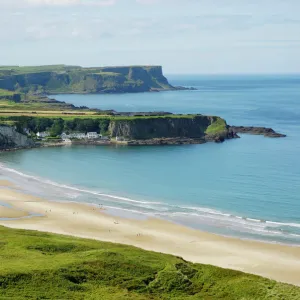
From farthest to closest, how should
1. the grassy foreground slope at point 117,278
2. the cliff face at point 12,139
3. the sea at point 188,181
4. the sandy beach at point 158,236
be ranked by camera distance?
the cliff face at point 12,139 < the sea at point 188,181 < the sandy beach at point 158,236 < the grassy foreground slope at point 117,278

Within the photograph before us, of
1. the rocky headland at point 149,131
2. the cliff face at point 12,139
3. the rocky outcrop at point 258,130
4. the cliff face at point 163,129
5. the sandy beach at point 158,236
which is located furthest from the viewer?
the rocky outcrop at point 258,130

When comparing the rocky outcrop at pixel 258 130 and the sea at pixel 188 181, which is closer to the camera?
the sea at pixel 188 181

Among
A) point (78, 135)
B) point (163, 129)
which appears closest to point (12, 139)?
point (78, 135)

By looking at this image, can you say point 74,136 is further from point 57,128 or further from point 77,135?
point 57,128

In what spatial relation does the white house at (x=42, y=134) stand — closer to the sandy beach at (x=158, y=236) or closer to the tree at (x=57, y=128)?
the tree at (x=57, y=128)

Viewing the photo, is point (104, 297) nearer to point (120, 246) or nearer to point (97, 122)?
point (120, 246)

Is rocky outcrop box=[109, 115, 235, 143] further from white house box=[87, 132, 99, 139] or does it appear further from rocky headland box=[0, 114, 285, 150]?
white house box=[87, 132, 99, 139]

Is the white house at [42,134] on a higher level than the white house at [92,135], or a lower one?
lower

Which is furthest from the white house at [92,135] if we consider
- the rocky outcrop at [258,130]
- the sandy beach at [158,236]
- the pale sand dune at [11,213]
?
the pale sand dune at [11,213]

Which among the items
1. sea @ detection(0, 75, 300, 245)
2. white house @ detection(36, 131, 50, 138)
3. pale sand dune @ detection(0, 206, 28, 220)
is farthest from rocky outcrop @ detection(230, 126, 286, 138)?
pale sand dune @ detection(0, 206, 28, 220)
